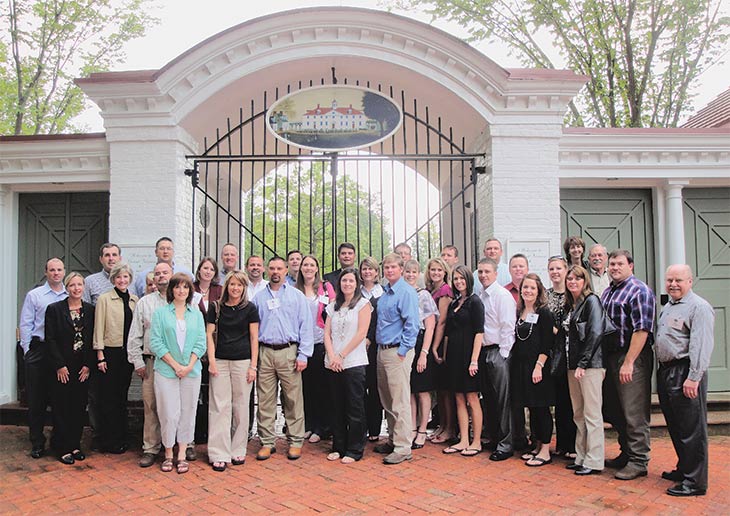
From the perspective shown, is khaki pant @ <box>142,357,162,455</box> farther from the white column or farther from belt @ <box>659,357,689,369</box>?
the white column

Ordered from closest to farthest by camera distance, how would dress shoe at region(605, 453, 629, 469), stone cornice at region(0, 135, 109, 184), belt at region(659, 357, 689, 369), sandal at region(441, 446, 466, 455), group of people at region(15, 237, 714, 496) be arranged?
belt at region(659, 357, 689, 369), group of people at region(15, 237, 714, 496), dress shoe at region(605, 453, 629, 469), sandal at region(441, 446, 466, 455), stone cornice at region(0, 135, 109, 184)

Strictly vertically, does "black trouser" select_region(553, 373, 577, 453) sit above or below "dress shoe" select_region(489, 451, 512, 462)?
above

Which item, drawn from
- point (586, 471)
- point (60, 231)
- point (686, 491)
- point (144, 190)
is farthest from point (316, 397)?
point (60, 231)

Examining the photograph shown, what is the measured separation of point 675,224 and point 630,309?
136 inches

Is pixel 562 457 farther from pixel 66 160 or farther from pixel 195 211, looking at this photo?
pixel 66 160

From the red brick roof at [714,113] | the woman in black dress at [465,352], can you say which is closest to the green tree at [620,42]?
the red brick roof at [714,113]

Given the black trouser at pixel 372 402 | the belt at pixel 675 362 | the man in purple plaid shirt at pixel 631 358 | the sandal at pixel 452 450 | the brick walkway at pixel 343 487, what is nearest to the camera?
the brick walkway at pixel 343 487

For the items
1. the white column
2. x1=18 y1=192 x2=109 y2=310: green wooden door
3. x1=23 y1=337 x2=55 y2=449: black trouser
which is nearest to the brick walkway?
x1=23 y1=337 x2=55 y2=449: black trouser

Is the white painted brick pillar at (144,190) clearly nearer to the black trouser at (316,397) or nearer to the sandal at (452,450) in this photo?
the black trouser at (316,397)

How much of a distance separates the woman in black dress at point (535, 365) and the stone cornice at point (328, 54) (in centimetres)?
292

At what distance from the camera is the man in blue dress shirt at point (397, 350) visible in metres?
5.48

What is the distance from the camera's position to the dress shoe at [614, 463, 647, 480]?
16.2 ft

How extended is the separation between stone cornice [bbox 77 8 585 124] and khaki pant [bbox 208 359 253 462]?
11.6 feet

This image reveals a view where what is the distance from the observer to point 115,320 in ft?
19.0
